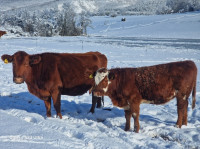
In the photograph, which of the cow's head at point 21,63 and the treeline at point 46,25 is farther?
the treeline at point 46,25

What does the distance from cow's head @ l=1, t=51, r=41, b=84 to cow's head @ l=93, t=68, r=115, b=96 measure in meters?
1.47

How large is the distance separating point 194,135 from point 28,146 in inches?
115

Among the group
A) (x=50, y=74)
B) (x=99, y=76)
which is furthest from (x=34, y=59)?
(x=99, y=76)

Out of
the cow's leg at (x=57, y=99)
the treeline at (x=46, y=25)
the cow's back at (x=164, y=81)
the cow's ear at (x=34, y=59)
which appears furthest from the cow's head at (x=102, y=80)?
the treeline at (x=46, y=25)

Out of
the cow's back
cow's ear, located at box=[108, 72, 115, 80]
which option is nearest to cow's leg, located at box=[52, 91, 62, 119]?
cow's ear, located at box=[108, 72, 115, 80]

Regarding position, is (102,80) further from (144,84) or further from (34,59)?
(34,59)

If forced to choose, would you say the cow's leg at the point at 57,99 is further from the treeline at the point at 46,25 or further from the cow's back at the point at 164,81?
the treeline at the point at 46,25

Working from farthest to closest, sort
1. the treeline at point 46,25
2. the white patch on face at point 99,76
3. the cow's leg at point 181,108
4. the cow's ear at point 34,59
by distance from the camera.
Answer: the treeline at point 46,25 → the cow's ear at point 34,59 → the cow's leg at point 181,108 → the white patch on face at point 99,76

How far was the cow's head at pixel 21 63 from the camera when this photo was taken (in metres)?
5.32

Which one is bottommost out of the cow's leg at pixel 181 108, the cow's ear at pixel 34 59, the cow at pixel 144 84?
the cow's leg at pixel 181 108

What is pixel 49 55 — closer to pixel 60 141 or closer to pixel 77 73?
pixel 77 73

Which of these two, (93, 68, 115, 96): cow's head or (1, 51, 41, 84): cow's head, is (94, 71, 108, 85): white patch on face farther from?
(1, 51, 41, 84): cow's head

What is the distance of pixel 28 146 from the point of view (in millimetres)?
3842

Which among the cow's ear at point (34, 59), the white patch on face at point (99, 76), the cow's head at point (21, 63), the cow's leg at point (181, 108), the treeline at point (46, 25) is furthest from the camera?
the treeline at point (46, 25)
